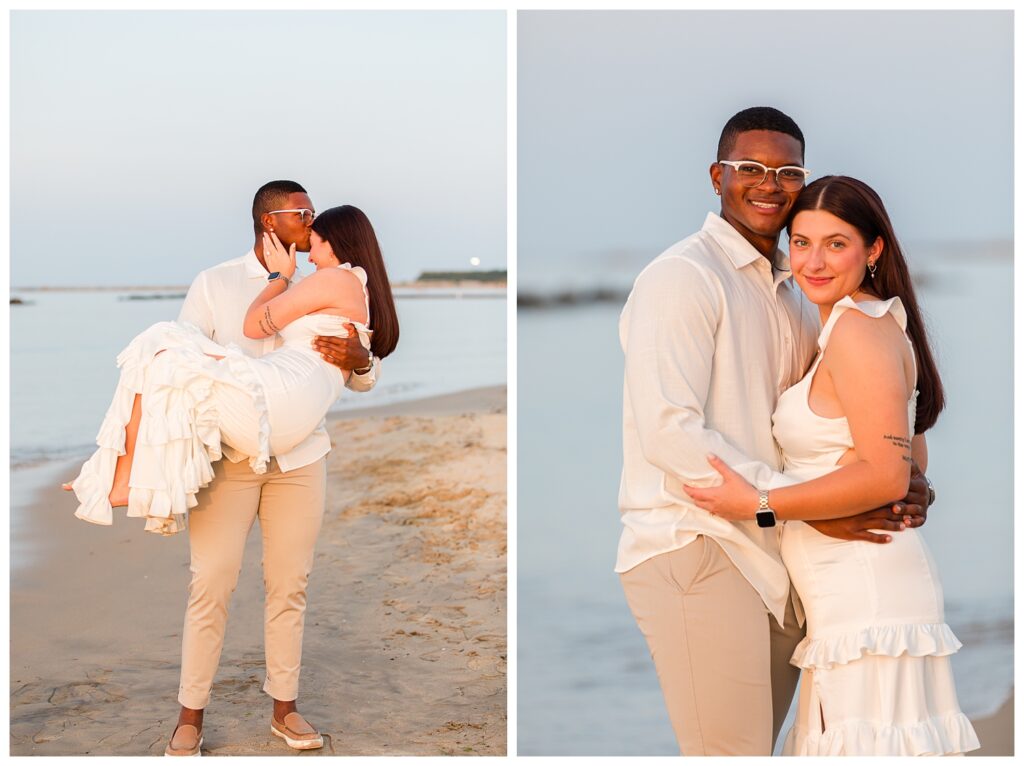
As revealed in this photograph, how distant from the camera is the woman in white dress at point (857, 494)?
7.66 feet

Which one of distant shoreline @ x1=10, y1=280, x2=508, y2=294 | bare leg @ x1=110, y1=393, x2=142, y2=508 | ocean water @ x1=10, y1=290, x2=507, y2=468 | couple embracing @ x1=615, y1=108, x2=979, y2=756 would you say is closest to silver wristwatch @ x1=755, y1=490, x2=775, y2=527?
couple embracing @ x1=615, y1=108, x2=979, y2=756

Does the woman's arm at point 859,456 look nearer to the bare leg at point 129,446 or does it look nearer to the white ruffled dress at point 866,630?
the white ruffled dress at point 866,630

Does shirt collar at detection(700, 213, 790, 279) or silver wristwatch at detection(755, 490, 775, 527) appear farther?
shirt collar at detection(700, 213, 790, 279)

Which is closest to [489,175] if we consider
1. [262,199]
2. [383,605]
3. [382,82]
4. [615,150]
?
[615,150]

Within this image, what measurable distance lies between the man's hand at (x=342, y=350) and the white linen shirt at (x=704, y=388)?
0.99 metres

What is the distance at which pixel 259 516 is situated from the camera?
3307 mm

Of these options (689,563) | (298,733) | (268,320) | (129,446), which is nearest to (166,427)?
(129,446)

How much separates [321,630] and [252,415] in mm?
1988

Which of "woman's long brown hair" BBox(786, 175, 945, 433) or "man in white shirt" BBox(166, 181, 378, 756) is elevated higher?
"woman's long brown hair" BBox(786, 175, 945, 433)

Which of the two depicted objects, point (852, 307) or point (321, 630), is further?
point (321, 630)

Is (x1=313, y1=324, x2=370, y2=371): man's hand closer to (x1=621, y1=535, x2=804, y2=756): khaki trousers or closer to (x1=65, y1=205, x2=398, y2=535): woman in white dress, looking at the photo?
(x1=65, y1=205, x2=398, y2=535): woman in white dress

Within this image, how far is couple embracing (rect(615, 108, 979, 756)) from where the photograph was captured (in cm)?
233

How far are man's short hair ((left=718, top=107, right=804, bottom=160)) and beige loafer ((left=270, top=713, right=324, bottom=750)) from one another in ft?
6.81

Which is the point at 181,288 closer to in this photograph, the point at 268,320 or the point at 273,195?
the point at 273,195
